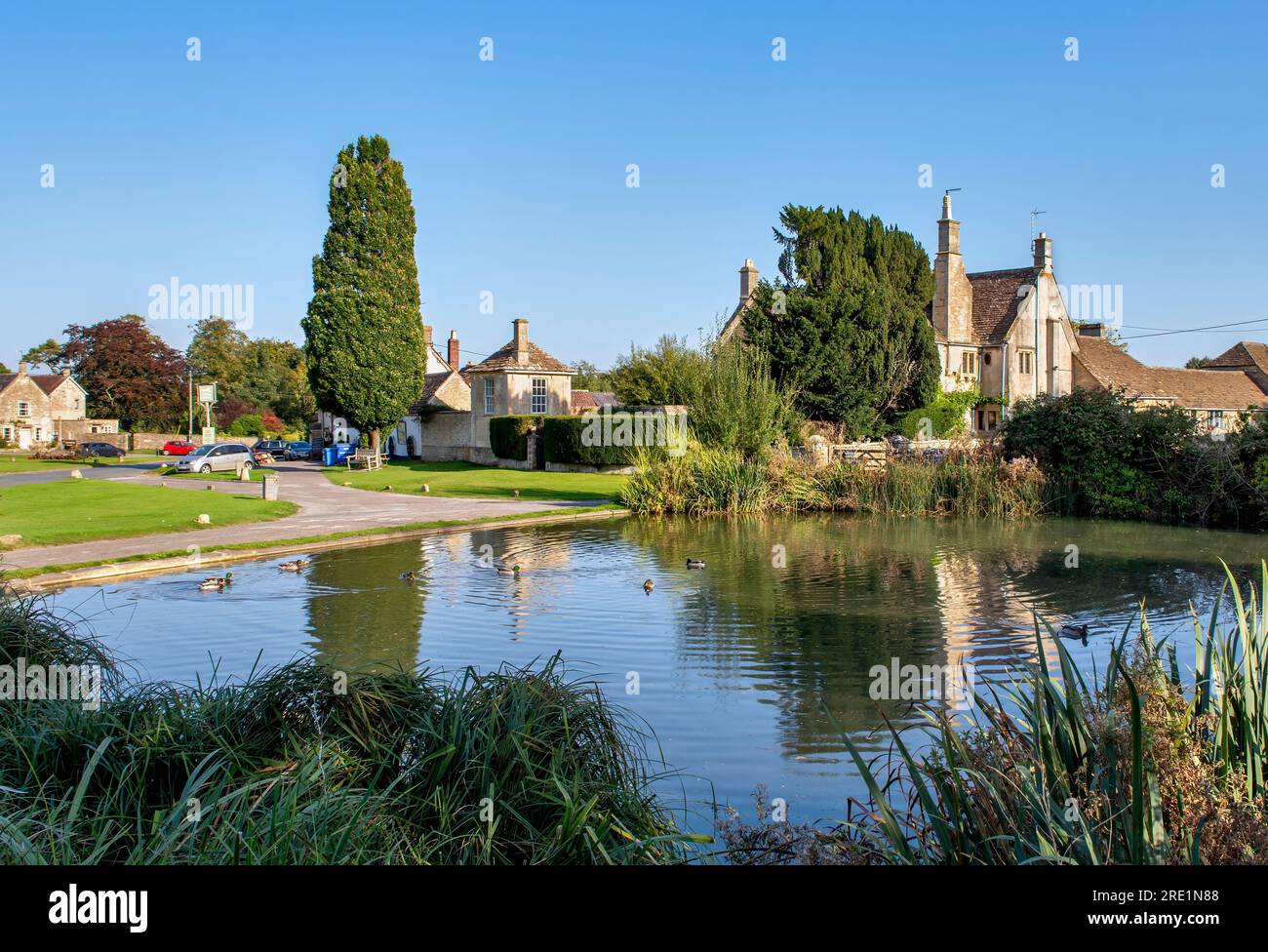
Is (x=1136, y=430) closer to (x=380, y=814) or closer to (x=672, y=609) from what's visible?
(x=672, y=609)

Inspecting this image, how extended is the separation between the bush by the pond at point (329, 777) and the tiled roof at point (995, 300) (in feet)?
169

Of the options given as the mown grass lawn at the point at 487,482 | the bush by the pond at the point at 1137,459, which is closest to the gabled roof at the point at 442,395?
the mown grass lawn at the point at 487,482

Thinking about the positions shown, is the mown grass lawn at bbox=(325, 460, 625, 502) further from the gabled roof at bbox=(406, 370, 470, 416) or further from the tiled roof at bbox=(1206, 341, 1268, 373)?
the tiled roof at bbox=(1206, 341, 1268, 373)

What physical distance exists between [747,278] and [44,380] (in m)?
65.6

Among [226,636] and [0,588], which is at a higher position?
[0,588]

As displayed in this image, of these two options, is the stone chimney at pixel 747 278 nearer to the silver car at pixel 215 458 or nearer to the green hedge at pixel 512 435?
the green hedge at pixel 512 435

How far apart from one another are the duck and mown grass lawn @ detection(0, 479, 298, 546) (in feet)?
60.8

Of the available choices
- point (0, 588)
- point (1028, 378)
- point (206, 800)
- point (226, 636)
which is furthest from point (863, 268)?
point (206, 800)

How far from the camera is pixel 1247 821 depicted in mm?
4164

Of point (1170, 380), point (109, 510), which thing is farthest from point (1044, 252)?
point (109, 510)

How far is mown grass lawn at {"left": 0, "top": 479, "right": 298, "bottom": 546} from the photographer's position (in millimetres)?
21750

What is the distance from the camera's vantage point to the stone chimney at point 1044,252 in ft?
180

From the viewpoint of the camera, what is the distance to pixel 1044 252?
5503 centimetres
